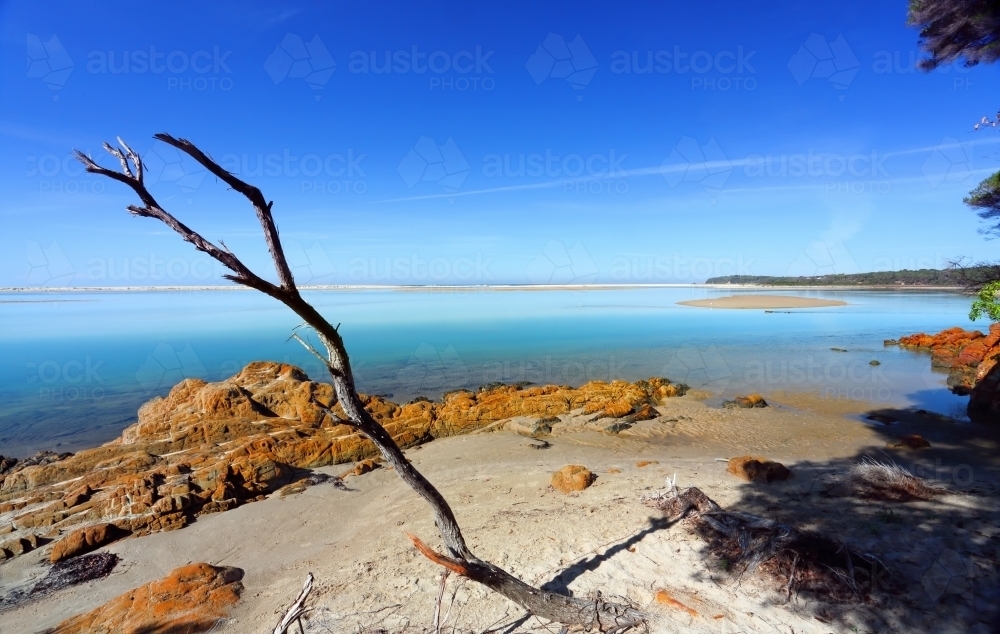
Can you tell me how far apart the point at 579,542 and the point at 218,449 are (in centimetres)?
947

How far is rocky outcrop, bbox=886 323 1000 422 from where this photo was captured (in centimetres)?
1361

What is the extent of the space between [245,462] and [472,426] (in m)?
5.96

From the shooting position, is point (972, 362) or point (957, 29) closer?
point (957, 29)

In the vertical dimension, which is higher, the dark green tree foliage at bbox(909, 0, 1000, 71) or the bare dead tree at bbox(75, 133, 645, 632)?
the dark green tree foliage at bbox(909, 0, 1000, 71)

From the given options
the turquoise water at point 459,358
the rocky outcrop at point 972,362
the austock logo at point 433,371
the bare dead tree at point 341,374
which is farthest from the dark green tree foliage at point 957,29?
the austock logo at point 433,371

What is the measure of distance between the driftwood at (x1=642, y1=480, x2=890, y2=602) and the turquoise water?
1268 cm

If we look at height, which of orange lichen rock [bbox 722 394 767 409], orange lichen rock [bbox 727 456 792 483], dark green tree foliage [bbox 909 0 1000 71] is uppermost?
dark green tree foliage [bbox 909 0 1000 71]

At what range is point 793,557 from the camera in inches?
199

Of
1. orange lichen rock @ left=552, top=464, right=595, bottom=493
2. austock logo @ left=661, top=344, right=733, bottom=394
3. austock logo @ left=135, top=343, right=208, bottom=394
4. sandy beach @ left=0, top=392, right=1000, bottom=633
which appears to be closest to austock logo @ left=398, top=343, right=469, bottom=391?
sandy beach @ left=0, top=392, right=1000, bottom=633

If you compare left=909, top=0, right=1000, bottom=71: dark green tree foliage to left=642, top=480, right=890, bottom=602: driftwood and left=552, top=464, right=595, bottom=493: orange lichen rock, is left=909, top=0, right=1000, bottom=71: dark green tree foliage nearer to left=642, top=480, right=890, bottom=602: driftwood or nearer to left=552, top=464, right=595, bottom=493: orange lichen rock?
left=642, top=480, right=890, bottom=602: driftwood

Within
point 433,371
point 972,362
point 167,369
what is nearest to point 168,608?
point 433,371

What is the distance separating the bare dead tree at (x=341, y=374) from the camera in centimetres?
237

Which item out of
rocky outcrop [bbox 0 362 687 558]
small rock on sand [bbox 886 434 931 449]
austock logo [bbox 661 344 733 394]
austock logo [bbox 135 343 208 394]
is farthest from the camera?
austock logo [bbox 135 343 208 394]

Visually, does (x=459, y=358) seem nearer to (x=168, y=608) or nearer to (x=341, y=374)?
(x=168, y=608)
